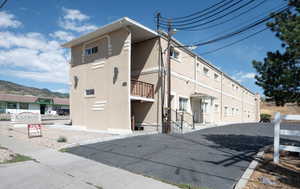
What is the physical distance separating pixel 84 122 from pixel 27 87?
429 ft

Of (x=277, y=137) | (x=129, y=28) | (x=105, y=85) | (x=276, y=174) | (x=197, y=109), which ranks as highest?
(x=129, y=28)

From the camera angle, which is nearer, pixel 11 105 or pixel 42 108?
pixel 11 105

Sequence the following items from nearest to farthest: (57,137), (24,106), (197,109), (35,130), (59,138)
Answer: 1. (59,138)
2. (57,137)
3. (35,130)
4. (197,109)
5. (24,106)

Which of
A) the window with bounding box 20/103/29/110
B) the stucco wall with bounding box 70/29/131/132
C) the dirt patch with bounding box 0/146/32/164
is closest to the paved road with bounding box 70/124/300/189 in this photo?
the dirt patch with bounding box 0/146/32/164

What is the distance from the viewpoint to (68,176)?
4.58m

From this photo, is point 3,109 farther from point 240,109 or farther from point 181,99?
point 240,109

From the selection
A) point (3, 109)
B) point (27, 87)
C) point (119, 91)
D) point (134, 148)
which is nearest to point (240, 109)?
point (119, 91)

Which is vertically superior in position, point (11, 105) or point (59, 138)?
point (11, 105)

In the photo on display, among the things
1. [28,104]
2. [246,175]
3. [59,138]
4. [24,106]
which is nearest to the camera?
[246,175]

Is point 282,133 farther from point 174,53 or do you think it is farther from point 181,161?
point 174,53

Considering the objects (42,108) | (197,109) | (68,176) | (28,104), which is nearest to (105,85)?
(68,176)

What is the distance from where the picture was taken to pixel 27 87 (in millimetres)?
120500

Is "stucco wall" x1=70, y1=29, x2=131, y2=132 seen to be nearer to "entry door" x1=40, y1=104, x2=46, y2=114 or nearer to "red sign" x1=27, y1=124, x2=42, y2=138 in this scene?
"red sign" x1=27, y1=124, x2=42, y2=138

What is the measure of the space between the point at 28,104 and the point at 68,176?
44677mm
